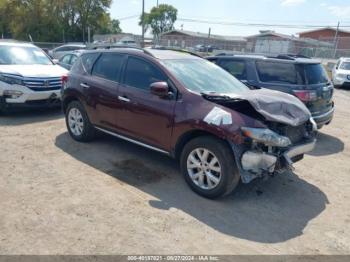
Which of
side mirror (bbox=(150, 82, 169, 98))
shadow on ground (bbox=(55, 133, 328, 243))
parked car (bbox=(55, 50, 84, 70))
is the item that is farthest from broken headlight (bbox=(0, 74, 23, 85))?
parked car (bbox=(55, 50, 84, 70))

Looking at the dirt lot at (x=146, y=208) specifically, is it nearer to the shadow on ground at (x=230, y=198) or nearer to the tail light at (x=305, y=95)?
the shadow on ground at (x=230, y=198)

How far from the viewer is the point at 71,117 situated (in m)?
6.20

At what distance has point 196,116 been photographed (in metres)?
4.15

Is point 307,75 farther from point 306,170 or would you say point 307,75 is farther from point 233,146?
point 233,146

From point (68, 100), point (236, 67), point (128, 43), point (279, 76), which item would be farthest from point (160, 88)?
point (128, 43)

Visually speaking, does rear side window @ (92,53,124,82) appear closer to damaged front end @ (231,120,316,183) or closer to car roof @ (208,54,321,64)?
damaged front end @ (231,120,316,183)

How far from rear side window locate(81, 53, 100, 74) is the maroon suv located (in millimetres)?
30

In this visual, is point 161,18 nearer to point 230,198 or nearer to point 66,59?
point 66,59

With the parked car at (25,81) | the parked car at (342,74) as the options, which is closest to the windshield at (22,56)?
the parked car at (25,81)

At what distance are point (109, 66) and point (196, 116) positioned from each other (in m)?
2.13

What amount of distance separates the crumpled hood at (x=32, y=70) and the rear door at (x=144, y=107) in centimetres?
366

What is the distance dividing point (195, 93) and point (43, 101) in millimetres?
4851

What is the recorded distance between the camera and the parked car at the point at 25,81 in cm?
750

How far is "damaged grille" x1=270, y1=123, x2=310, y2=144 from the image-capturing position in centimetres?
418
